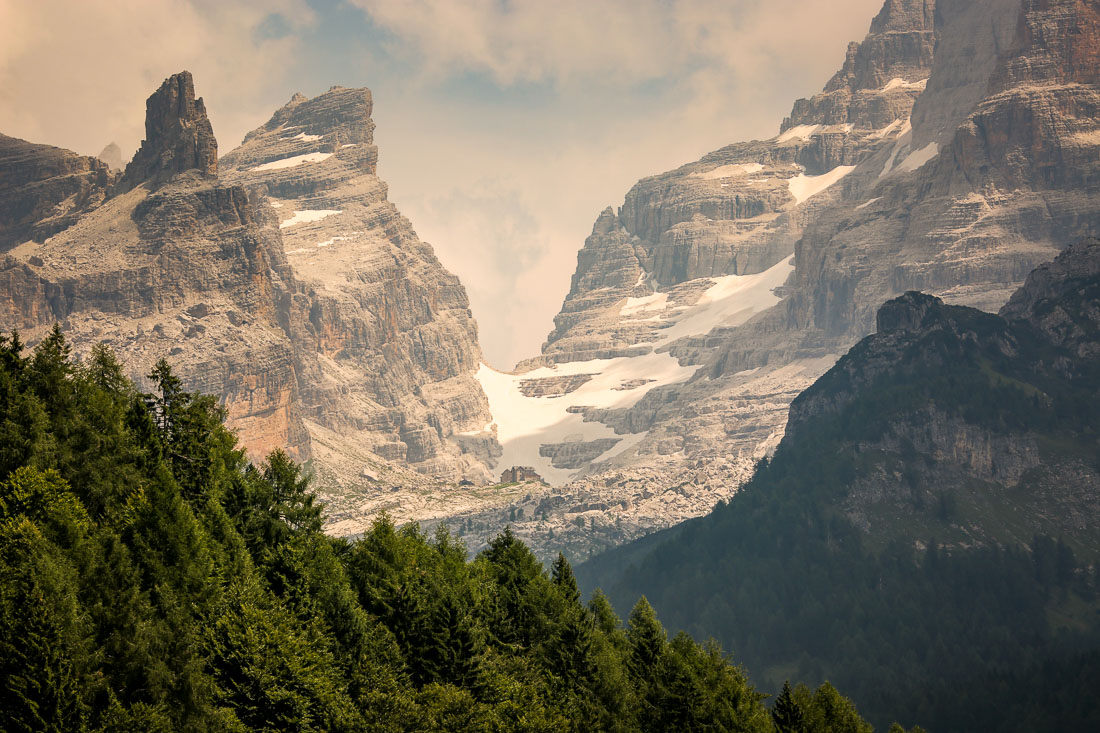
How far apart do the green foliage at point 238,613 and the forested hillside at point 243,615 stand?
16cm

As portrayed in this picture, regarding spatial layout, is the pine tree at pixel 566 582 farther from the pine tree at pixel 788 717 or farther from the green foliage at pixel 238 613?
the pine tree at pixel 788 717

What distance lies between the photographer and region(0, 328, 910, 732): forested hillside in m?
83.6

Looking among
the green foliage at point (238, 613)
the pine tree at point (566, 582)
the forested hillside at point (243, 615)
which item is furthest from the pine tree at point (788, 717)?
the pine tree at point (566, 582)

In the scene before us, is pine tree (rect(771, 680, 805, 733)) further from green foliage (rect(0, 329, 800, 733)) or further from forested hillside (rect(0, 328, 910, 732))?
green foliage (rect(0, 329, 800, 733))

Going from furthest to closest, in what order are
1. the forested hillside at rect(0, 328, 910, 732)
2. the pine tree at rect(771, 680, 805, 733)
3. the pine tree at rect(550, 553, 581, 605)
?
the pine tree at rect(550, 553, 581, 605), the pine tree at rect(771, 680, 805, 733), the forested hillside at rect(0, 328, 910, 732)

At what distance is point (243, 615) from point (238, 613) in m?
1.59

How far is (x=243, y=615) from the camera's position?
8944 centimetres

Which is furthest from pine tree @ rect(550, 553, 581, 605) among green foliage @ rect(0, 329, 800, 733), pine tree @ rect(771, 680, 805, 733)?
pine tree @ rect(771, 680, 805, 733)

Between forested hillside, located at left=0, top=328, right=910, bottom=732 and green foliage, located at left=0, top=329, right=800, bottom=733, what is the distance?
0.16 m

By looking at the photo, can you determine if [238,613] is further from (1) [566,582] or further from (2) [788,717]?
(2) [788,717]

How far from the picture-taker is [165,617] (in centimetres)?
9025

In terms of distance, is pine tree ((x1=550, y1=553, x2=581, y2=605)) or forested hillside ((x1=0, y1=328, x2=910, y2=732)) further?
pine tree ((x1=550, y1=553, x2=581, y2=605))

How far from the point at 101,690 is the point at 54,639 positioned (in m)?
4.74

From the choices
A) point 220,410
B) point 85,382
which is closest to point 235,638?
point 85,382
